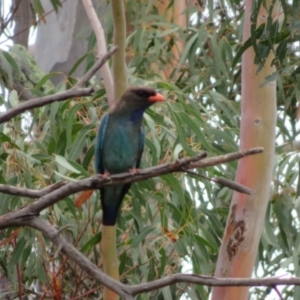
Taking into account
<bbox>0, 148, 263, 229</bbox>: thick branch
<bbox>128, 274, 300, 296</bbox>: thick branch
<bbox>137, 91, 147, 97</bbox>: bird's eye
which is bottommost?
<bbox>128, 274, 300, 296</bbox>: thick branch

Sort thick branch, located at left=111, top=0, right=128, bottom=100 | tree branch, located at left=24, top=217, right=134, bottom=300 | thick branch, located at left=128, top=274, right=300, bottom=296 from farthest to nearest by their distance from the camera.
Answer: thick branch, located at left=111, top=0, right=128, bottom=100 < tree branch, located at left=24, top=217, right=134, bottom=300 < thick branch, located at left=128, top=274, right=300, bottom=296

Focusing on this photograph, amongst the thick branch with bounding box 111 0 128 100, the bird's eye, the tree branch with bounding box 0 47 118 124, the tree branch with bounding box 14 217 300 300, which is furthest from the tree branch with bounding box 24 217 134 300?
the bird's eye

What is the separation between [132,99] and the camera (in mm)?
2748

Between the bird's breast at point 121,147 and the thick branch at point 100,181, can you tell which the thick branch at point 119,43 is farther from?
the thick branch at point 100,181

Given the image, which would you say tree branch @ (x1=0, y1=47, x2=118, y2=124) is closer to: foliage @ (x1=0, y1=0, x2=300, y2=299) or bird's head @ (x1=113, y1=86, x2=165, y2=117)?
foliage @ (x1=0, y1=0, x2=300, y2=299)

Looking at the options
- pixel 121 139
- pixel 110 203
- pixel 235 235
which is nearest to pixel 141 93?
pixel 121 139

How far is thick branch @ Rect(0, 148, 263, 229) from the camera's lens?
1748 mm

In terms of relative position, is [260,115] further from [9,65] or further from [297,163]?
[9,65]

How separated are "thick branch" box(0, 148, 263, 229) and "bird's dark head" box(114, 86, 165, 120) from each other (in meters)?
0.77

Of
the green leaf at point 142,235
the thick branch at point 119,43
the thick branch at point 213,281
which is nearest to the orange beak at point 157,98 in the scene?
the thick branch at point 119,43

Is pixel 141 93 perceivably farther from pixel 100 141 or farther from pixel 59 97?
pixel 59 97

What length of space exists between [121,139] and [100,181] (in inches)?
38.1

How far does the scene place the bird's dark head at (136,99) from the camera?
2.74m


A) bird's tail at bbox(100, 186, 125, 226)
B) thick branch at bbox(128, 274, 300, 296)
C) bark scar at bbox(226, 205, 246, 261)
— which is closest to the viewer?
thick branch at bbox(128, 274, 300, 296)
